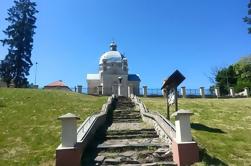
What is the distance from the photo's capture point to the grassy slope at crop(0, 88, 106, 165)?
12.3 meters

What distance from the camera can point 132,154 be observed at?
11.0m

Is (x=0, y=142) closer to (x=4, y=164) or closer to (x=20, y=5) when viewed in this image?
(x=4, y=164)

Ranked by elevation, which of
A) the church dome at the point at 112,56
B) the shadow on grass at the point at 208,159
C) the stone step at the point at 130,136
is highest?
the church dome at the point at 112,56

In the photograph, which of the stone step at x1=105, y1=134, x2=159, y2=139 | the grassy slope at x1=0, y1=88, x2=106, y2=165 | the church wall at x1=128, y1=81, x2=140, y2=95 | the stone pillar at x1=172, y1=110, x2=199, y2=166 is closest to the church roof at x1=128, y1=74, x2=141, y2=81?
the church wall at x1=128, y1=81, x2=140, y2=95

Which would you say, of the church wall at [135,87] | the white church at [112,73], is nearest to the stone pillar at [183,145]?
the church wall at [135,87]

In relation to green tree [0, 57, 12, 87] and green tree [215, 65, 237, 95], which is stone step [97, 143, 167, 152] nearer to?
green tree [0, 57, 12, 87]

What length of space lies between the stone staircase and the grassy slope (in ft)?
6.14

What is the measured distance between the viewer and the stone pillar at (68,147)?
32.7ft

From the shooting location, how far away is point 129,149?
11.6 metres

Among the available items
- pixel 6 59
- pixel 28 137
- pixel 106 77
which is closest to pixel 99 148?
pixel 28 137

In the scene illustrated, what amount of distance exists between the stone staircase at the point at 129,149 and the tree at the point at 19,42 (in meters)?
33.0

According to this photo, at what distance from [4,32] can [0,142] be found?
36486 mm

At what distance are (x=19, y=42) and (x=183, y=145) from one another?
132 ft

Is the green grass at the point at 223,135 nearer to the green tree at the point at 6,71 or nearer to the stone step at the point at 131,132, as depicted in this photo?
the stone step at the point at 131,132
